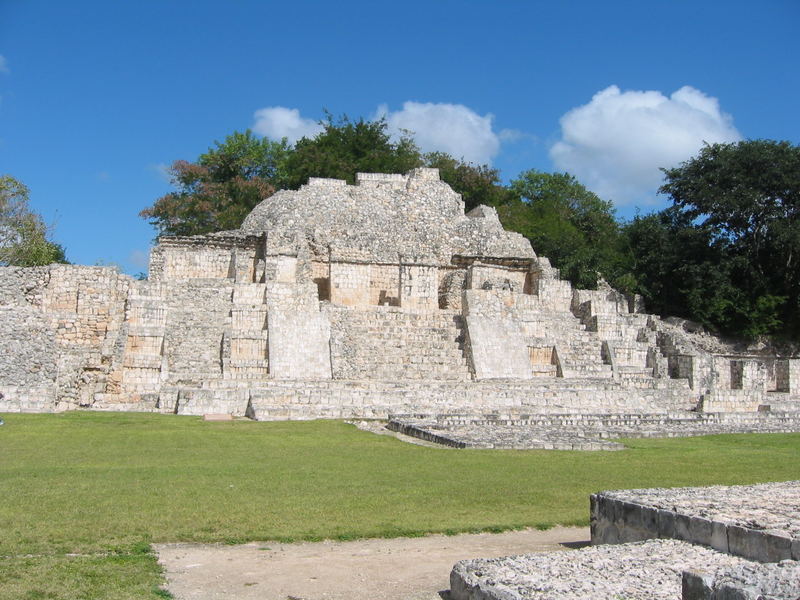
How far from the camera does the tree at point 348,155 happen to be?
37375 mm

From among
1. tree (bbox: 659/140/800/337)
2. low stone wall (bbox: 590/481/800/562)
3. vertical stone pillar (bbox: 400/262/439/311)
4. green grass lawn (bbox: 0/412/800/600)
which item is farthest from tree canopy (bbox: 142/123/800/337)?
low stone wall (bbox: 590/481/800/562)

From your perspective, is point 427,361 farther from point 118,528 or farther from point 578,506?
point 118,528

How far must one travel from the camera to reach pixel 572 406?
752 inches

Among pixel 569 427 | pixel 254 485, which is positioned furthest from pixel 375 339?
pixel 254 485

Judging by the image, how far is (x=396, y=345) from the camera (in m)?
22.2

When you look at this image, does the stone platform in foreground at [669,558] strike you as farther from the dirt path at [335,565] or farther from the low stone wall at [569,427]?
the low stone wall at [569,427]

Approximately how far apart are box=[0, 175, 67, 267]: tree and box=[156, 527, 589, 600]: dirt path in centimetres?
2789

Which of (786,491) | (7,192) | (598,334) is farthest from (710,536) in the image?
(7,192)

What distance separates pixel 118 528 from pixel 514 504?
372 cm

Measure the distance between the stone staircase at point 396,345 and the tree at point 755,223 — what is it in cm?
1180

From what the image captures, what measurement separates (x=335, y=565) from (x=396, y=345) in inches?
641

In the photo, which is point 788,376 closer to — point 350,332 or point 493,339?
point 493,339

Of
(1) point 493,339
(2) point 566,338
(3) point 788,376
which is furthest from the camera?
(3) point 788,376

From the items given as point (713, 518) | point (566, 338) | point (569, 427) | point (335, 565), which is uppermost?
point (566, 338)
